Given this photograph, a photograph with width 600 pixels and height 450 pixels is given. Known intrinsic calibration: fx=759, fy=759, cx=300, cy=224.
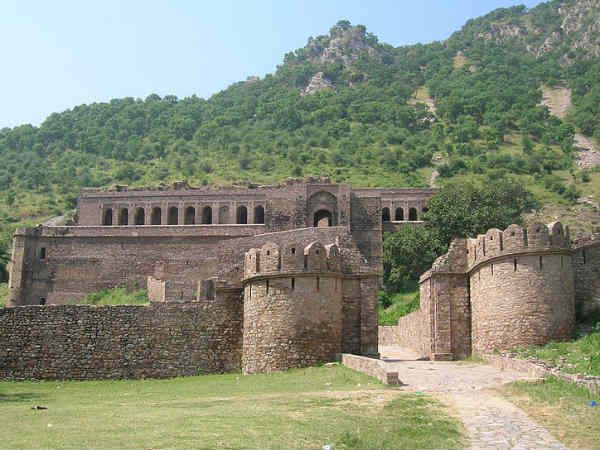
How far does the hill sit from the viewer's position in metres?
96.4

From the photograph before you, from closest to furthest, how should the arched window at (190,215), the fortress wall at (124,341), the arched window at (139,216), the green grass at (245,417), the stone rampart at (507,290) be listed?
the green grass at (245,417) < the stone rampart at (507,290) < the fortress wall at (124,341) < the arched window at (190,215) < the arched window at (139,216)

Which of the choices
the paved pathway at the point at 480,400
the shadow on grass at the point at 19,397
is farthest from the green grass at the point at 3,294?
the paved pathway at the point at 480,400

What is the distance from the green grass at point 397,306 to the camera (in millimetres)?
39547

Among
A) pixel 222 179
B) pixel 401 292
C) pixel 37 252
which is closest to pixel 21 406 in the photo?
pixel 401 292

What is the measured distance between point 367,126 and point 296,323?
112149mm

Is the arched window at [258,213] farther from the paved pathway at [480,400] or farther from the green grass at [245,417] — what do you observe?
the green grass at [245,417]

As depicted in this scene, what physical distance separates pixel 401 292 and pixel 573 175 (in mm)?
49743

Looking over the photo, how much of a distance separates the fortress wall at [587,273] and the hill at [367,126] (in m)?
42.9

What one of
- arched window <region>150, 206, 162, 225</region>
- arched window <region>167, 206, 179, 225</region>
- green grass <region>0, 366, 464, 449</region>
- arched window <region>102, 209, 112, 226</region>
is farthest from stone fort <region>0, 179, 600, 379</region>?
arched window <region>102, 209, 112, 226</region>

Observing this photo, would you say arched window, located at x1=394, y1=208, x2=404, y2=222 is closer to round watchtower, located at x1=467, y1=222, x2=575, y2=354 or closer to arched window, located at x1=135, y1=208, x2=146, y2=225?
arched window, located at x1=135, y1=208, x2=146, y2=225

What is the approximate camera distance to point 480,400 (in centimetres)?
1488

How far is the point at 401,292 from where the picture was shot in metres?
49.8

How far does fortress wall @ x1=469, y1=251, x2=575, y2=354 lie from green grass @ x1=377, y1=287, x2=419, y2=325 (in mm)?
14856

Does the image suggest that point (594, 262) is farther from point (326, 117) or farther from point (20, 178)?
point (326, 117)
